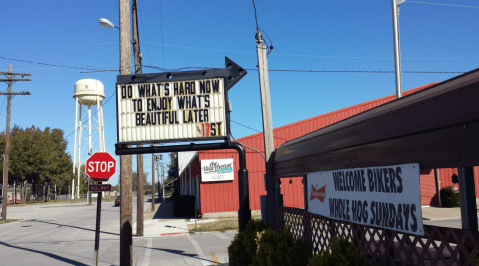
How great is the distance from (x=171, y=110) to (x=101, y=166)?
2.66 m

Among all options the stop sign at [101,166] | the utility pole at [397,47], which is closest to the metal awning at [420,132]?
the stop sign at [101,166]

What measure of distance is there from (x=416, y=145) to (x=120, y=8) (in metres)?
9.33

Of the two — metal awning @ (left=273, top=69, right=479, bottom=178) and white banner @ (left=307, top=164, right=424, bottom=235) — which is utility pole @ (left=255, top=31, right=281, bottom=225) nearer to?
white banner @ (left=307, top=164, right=424, bottom=235)

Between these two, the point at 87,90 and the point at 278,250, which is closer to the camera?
the point at 278,250

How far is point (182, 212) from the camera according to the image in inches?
1137

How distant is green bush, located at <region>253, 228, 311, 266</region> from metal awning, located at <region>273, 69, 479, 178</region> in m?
1.45

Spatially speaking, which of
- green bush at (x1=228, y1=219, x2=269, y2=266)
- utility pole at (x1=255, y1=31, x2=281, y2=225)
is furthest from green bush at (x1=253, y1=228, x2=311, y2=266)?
utility pole at (x1=255, y1=31, x2=281, y2=225)

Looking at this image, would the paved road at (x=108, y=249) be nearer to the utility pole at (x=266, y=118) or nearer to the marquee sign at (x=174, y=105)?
the utility pole at (x=266, y=118)

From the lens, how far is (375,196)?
4.81 m

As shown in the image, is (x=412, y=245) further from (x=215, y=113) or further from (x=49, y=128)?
(x=49, y=128)

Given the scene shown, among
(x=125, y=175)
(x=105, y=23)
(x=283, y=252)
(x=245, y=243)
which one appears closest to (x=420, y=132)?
(x=283, y=252)

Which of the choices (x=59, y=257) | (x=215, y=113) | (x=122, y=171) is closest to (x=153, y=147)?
(x=215, y=113)

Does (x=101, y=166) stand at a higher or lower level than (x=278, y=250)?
higher

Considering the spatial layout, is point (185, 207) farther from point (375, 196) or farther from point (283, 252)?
point (375, 196)
